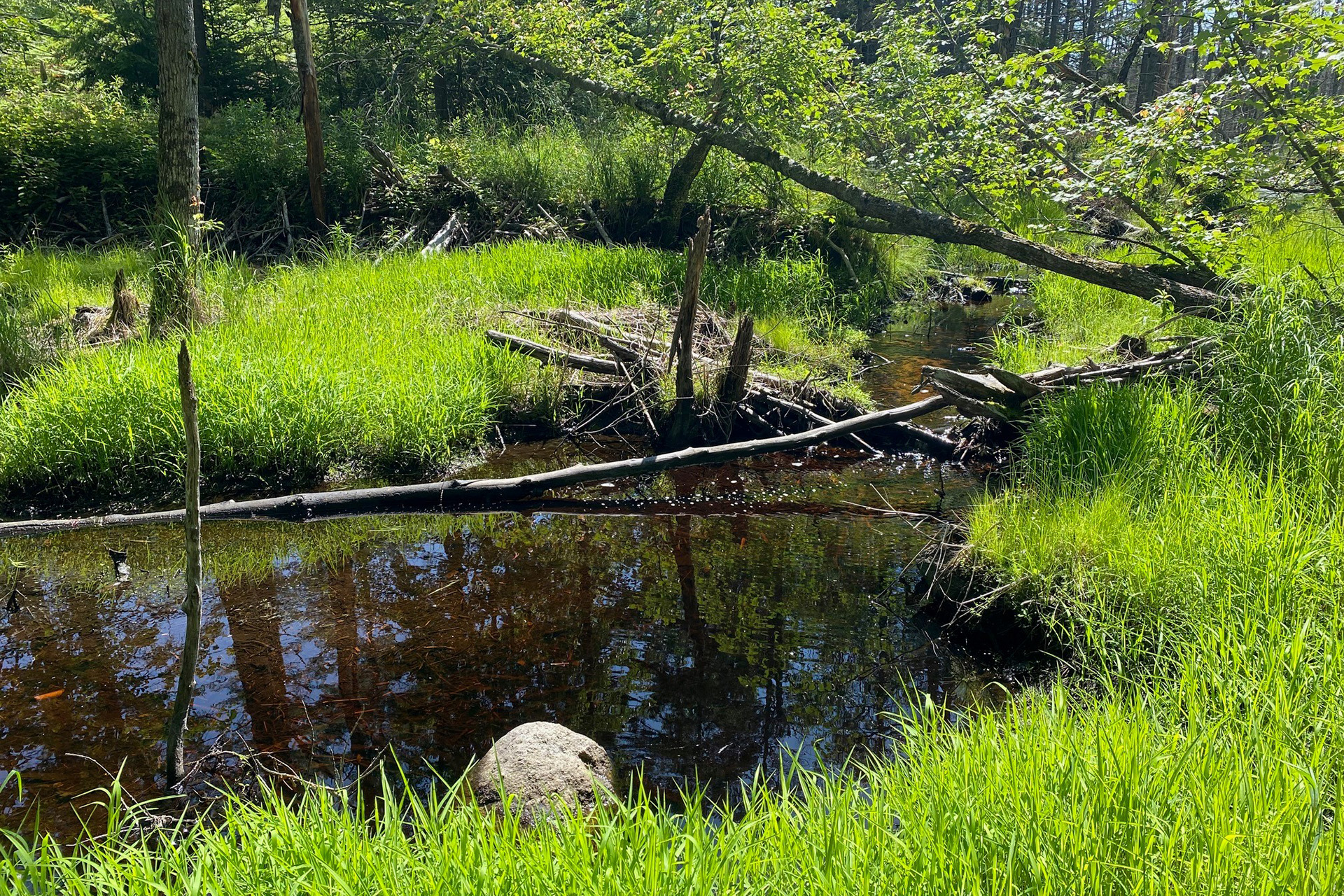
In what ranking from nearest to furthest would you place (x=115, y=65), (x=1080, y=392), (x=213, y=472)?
1. (x=1080, y=392)
2. (x=213, y=472)
3. (x=115, y=65)

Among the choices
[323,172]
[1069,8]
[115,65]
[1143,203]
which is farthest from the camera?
[1069,8]

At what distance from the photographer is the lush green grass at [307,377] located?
6418 mm

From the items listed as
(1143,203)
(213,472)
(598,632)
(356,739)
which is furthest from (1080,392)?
(213,472)

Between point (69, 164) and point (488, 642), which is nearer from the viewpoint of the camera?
point (488, 642)

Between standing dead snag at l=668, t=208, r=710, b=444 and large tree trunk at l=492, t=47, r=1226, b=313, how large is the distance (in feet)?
9.00

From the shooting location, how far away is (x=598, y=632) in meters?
4.79

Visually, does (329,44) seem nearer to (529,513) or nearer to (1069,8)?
(529,513)

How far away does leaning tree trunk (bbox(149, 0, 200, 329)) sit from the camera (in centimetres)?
816

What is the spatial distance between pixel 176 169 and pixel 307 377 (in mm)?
3263

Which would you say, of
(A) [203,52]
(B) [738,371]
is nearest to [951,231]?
(B) [738,371]

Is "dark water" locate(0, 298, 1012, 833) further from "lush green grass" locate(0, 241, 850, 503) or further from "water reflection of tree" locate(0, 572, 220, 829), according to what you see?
"lush green grass" locate(0, 241, 850, 503)

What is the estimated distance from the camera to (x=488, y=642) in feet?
15.3

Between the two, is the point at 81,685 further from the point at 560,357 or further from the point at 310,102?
the point at 310,102

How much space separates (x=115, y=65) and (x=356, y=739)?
17.8 meters
